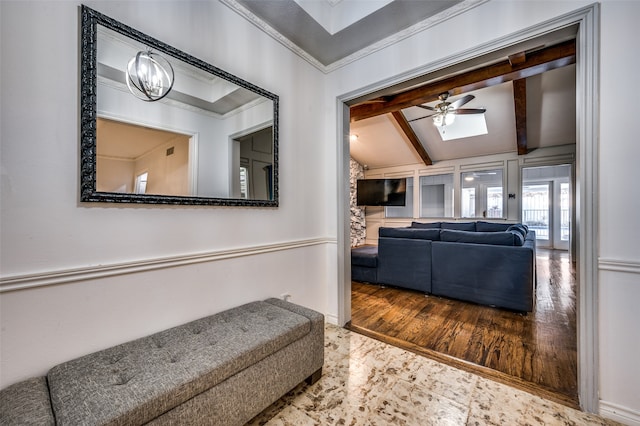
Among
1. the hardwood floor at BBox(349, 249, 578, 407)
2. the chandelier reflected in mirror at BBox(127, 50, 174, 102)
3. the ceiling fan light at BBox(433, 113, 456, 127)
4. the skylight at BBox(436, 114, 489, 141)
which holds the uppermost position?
the skylight at BBox(436, 114, 489, 141)

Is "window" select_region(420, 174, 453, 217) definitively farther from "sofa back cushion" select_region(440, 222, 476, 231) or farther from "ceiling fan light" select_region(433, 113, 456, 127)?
"ceiling fan light" select_region(433, 113, 456, 127)

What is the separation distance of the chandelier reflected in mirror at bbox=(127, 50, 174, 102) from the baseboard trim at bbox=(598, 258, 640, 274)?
2.72 metres

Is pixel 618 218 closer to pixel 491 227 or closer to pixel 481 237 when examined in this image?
pixel 481 237

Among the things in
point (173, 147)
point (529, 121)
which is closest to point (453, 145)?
point (529, 121)

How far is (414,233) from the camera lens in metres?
3.63

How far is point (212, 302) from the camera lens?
5.77ft

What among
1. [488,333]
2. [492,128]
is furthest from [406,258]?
[492,128]

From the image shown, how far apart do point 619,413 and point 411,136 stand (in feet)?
17.6

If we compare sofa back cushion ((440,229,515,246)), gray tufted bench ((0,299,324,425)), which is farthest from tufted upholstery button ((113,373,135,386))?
sofa back cushion ((440,229,515,246))

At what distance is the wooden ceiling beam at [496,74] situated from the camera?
268cm

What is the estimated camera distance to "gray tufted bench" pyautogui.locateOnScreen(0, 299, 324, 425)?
92cm

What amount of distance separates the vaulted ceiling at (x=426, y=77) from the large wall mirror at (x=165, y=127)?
2.26 ft

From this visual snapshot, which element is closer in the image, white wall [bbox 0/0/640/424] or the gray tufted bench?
the gray tufted bench

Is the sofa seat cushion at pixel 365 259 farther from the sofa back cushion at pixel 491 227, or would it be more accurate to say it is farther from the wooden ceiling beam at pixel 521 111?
the wooden ceiling beam at pixel 521 111
